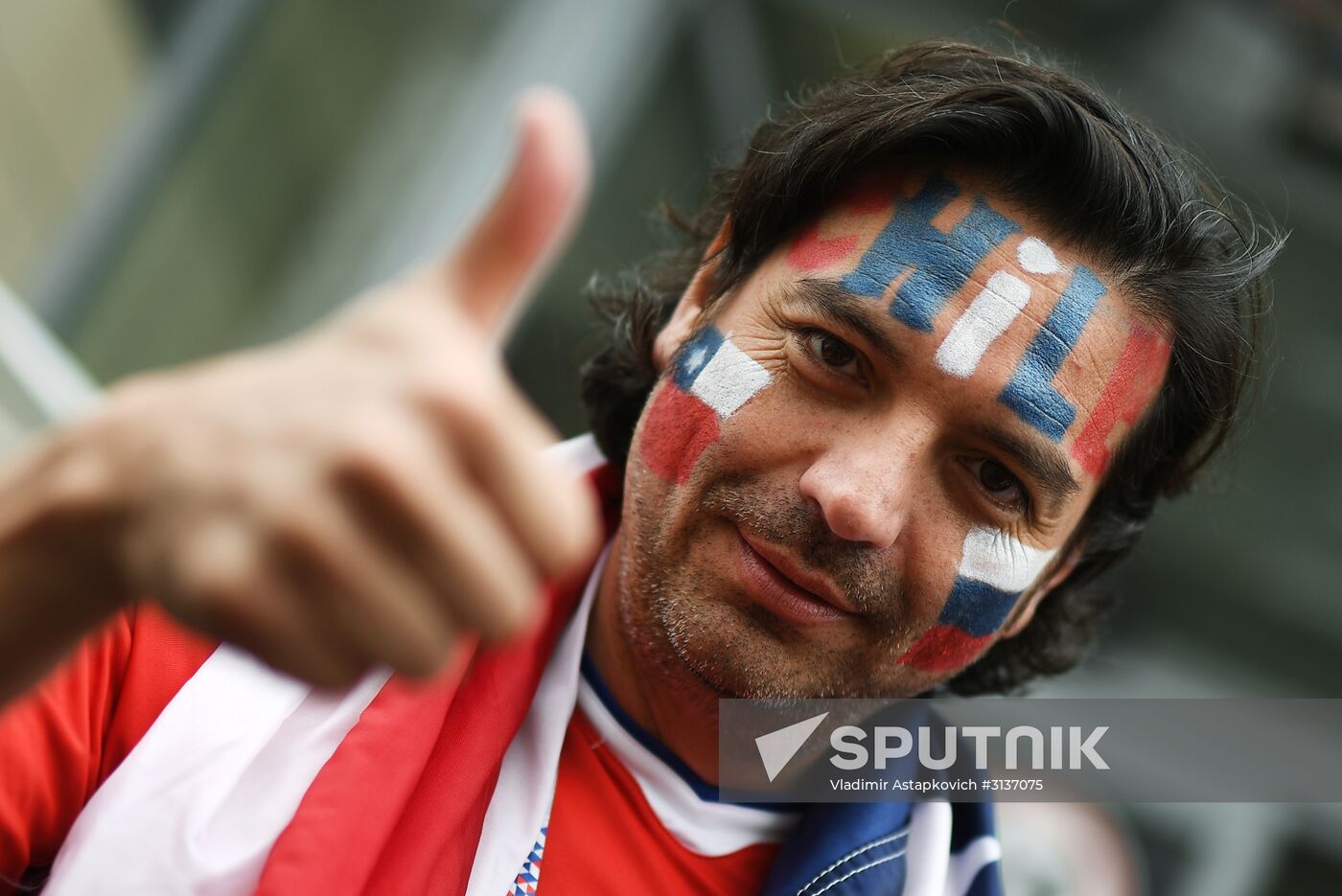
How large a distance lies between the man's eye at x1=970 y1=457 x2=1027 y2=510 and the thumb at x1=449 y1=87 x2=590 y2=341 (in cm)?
100

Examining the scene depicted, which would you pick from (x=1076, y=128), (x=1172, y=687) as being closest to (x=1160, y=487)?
(x=1076, y=128)

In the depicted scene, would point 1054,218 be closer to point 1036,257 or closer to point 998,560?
point 1036,257

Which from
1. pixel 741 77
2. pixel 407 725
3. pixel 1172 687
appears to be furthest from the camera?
pixel 1172 687

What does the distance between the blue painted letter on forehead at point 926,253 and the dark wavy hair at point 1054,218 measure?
0.24 ft

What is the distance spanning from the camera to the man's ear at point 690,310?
1762 millimetres

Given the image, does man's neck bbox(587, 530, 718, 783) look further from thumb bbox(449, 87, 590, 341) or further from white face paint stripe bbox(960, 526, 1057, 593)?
thumb bbox(449, 87, 590, 341)

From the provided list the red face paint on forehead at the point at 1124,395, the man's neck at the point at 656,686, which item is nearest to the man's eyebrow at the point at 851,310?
the red face paint on forehead at the point at 1124,395

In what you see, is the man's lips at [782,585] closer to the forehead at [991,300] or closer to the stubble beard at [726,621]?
the stubble beard at [726,621]

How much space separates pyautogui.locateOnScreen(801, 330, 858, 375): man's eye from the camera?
1537 millimetres

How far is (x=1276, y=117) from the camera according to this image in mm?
4305

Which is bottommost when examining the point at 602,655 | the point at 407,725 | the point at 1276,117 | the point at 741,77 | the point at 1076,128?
the point at 1276,117

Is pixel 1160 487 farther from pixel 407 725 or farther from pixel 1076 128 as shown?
pixel 407 725

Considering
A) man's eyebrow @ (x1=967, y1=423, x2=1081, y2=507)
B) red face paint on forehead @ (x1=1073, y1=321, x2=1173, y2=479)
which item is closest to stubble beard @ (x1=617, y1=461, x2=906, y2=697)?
man's eyebrow @ (x1=967, y1=423, x2=1081, y2=507)

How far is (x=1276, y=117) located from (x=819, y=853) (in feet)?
12.7
